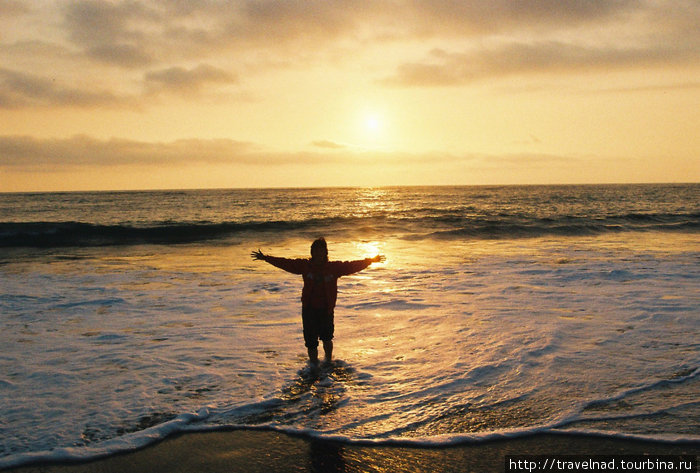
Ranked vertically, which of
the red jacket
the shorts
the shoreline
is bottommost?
the shoreline

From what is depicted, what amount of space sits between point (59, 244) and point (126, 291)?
14.8 metres

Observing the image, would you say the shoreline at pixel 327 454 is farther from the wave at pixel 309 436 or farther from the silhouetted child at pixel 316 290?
the silhouetted child at pixel 316 290

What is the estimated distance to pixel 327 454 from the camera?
4.07m

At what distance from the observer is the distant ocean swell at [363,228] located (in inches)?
983

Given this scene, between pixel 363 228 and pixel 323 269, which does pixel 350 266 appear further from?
pixel 363 228

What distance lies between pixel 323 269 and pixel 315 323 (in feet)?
2.20

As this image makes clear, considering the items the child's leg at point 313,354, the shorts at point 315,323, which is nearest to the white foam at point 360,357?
the child's leg at point 313,354

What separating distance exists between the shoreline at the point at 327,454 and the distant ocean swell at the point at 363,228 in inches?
810

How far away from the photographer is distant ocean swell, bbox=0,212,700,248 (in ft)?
81.9

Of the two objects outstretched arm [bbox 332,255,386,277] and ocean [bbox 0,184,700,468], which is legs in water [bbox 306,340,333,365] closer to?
ocean [bbox 0,184,700,468]

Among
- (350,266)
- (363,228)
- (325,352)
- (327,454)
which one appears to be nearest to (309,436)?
(327,454)

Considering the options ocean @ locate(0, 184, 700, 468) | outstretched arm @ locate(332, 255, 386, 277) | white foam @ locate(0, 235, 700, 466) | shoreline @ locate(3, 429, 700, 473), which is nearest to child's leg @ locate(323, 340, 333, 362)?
ocean @ locate(0, 184, 700, 468)

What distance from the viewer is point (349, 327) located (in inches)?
318

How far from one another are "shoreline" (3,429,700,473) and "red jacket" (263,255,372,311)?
2096mm
